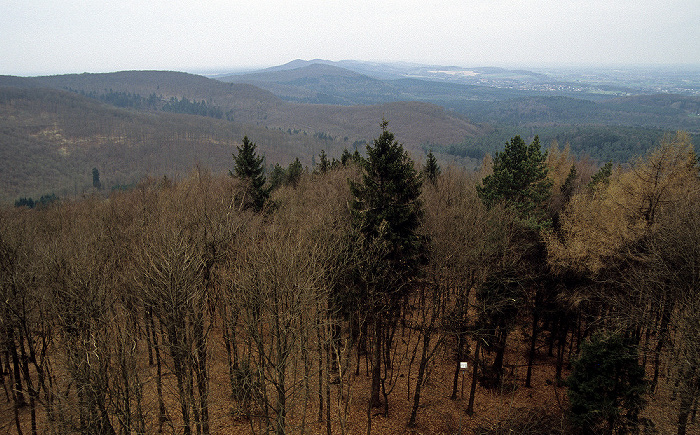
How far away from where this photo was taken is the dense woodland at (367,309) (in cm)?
1308

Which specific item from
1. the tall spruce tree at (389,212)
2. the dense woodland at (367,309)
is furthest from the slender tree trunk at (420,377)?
the tall spruce tree at (389,212)

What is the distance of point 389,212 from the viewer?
54.2 ft

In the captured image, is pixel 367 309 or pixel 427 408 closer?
pixel 367 309

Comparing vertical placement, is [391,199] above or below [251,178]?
above

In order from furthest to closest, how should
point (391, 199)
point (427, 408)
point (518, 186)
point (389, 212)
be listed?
point (518, 186) < point (427, 408) < point (391, 199) < point (389, 212)

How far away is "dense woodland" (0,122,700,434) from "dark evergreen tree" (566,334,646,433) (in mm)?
77

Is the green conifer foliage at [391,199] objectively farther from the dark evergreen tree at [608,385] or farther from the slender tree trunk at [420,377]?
the dark evergreen tree at [608,385]

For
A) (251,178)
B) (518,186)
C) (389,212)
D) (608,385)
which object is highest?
(518,186)

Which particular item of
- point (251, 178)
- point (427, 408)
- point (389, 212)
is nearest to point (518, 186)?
point (389, 212)

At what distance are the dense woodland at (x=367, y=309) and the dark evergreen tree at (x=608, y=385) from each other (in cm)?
8

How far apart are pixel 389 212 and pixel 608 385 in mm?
11285

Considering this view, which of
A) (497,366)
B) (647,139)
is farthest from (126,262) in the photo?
(647,139)

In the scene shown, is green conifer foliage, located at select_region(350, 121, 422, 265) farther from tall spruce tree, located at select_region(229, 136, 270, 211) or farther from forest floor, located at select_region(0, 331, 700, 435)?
tall spruce tree, located at select_region(229, 136, 270, 211)

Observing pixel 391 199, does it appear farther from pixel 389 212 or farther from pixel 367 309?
pixel 367 309
